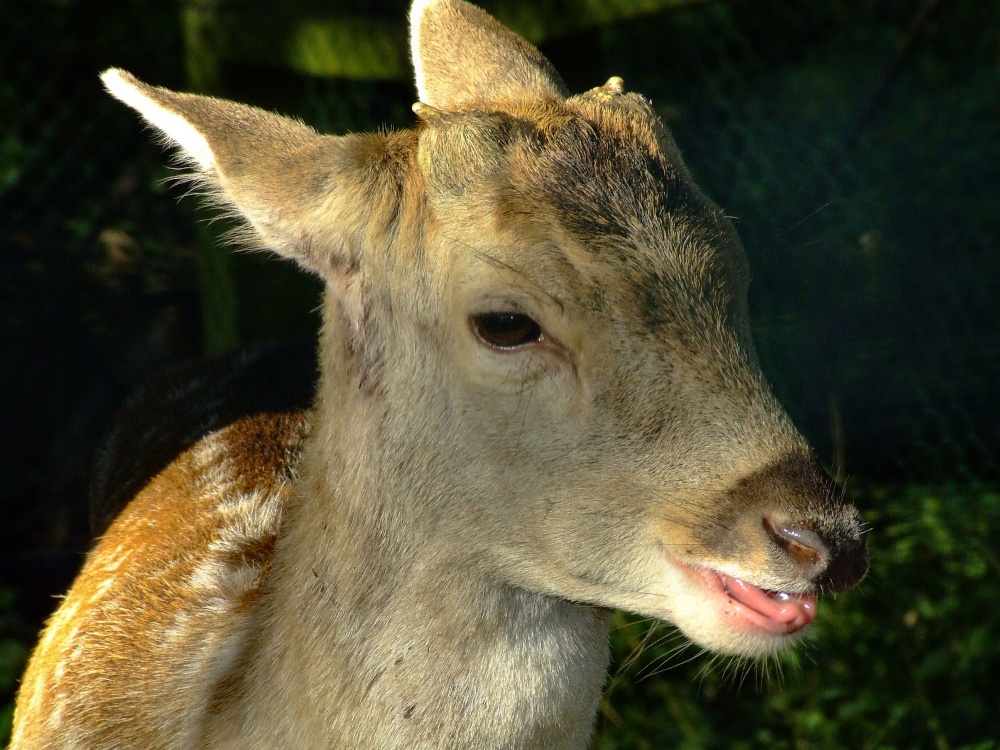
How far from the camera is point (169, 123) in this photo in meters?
2.66

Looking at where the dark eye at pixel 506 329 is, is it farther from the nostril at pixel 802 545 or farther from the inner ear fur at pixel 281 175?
the nostril at pixel 802 545

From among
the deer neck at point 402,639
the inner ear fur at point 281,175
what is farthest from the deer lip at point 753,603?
the inner ear fur at point 281,175

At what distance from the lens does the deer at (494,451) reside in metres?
2.39

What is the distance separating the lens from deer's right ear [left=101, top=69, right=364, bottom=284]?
2615mm

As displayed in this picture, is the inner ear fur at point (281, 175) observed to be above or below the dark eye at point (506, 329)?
above

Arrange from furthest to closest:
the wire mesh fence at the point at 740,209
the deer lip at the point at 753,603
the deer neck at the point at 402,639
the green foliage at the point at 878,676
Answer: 1. the wire mesh fence at the point at 740,209
2. the green foliage at the point at 878,676
3. the deer neck at the point at 402,639
4. the deer lip at the point at 753,603

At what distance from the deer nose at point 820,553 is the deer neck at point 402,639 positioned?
55 cm

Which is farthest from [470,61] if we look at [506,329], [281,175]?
[506,329]

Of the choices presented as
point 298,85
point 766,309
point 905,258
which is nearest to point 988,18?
point 905,258

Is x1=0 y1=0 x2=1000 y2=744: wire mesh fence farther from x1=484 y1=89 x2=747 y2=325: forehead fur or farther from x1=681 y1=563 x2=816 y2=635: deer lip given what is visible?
x1=681 y1=563 x2=816 y2=635: deer lip

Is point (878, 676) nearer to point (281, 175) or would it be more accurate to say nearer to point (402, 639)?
point (402, 639)

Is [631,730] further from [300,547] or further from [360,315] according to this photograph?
A: [360,315]

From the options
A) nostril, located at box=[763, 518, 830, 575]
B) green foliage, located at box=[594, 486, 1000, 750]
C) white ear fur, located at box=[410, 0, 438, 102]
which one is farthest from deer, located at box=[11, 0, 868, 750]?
green foliage, located at box=[594, 486, 1000, 750]

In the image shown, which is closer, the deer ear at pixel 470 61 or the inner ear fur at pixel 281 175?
the inner ear fur at pixel 281 175
